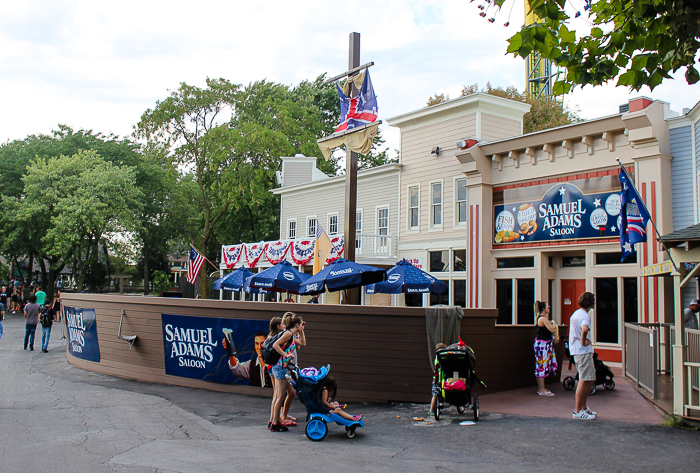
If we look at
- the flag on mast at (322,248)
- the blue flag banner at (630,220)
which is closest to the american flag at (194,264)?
the flag on mast at (322,248)

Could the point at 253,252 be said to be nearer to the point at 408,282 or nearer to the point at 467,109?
the point at 467,109

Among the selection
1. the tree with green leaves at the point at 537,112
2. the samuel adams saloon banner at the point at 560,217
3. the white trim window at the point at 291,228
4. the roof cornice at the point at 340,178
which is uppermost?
the tree with green leaves at the point at 537,112

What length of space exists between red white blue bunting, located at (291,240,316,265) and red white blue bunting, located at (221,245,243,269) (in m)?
4.50

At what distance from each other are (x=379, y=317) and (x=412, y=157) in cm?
1292

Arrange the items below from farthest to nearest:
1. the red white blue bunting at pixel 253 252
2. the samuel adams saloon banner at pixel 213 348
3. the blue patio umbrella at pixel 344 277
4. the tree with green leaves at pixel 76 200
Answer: the tree with green leaves at pixel 76 200 → the red white blue bunting at pixel 253 252 → the blue patio umbrella at pixel 344 277 → the samuel adams saloon banner at pixel 213 348

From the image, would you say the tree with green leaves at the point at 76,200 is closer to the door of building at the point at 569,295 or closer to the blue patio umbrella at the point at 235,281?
the blue patio umbrella at the point at 235,281

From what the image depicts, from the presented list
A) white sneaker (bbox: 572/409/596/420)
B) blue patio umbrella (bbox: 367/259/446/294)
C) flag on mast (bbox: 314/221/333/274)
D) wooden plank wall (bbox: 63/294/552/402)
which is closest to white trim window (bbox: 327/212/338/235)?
blue patio umbrella (bbox: 367/259/446/294)

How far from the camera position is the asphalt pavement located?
6152 mm

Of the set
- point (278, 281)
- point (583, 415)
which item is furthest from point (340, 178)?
point (583, 415)

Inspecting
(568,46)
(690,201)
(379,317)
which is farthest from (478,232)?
(568,46)

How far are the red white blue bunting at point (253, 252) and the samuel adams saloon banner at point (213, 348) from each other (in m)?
14.4

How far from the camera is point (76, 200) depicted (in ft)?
113

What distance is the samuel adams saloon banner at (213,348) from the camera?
35.4 ft

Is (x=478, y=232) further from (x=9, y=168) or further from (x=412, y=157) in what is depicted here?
(x=9, y=168)
